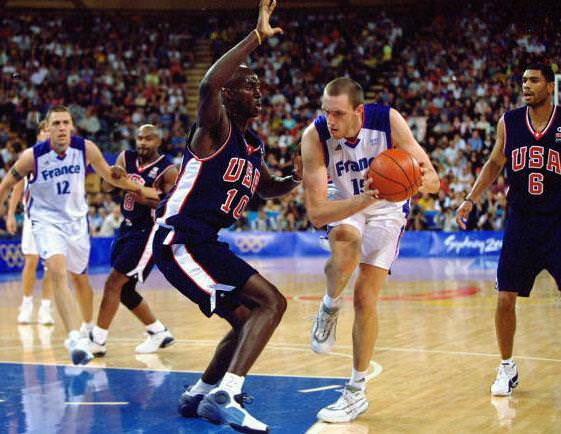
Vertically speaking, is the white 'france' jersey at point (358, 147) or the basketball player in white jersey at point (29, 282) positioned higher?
the white 'france' jersey at point (358, 147)

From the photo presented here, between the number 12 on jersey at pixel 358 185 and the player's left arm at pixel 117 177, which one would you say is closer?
the number 12 on jersey at pixel 358 185

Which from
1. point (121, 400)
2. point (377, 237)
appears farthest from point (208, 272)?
point (121, 400)

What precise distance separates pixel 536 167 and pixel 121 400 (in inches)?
125

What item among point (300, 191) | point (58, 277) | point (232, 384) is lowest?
point (300, 191)

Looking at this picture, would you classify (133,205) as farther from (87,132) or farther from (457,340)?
(87,132)

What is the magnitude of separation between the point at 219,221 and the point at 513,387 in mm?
2373

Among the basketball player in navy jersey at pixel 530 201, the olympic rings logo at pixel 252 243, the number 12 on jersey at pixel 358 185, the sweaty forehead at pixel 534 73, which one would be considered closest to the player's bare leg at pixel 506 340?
the basketball player in navy jersey at pixel 530 201

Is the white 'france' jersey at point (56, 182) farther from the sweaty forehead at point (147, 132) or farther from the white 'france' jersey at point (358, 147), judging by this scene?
the white 'france' jersey at point (358, 147)

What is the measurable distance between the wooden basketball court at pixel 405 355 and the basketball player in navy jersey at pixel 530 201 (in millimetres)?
483

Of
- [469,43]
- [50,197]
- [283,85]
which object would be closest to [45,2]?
[283,85]

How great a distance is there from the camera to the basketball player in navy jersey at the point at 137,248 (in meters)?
7.61

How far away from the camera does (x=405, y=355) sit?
7.38 meters

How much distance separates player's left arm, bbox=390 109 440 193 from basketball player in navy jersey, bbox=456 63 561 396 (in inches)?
38.1

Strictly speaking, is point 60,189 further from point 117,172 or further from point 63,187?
point 117,172
